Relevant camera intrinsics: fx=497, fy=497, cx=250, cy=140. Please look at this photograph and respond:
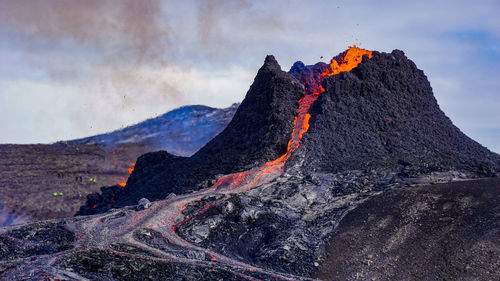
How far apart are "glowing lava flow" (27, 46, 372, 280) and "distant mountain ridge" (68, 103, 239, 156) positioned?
114 ft

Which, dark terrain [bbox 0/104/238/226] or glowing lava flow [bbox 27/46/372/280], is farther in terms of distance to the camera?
dark terrain [bbox 0/104/238/226]

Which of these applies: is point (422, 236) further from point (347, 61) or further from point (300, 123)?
point (347, 61)

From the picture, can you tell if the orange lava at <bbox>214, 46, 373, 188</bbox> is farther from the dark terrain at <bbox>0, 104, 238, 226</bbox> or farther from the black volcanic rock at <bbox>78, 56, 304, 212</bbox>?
the dark terrain at <bbox>0, 104, 238, 226</bbox>

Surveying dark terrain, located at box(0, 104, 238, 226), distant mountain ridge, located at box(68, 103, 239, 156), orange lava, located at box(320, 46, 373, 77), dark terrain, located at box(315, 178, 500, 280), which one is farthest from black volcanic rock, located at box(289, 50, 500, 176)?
distant mountain ridge, located at box(68, 103, 239, 156)

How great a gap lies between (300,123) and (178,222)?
10.7 metres

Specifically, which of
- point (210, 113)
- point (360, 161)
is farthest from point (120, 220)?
point (210, 113)

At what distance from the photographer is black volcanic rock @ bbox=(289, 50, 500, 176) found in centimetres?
2633

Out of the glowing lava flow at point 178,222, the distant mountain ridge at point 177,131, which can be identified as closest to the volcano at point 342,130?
the glowing lava flow at point 178,222

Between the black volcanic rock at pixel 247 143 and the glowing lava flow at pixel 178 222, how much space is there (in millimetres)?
818

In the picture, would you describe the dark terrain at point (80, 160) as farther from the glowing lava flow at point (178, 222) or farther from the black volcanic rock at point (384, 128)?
the black volcanic rock at point (384, 128)

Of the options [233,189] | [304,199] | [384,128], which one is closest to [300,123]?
[384,128]

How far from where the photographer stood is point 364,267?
60.0 ft

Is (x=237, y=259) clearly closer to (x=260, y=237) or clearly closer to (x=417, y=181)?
(x=260, y=237)

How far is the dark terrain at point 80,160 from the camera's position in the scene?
41281 millimetres
